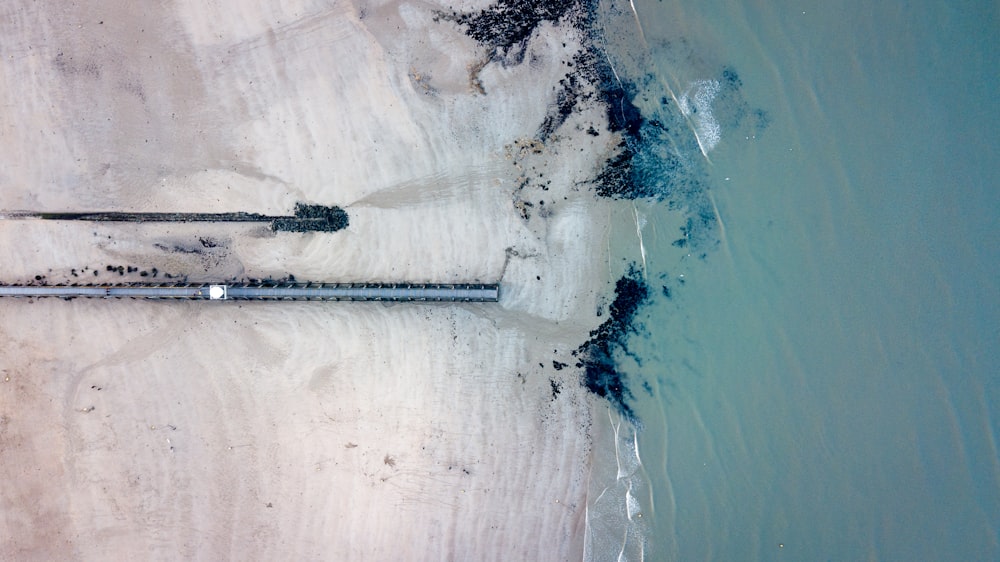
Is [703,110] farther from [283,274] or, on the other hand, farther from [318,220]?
[283,274]

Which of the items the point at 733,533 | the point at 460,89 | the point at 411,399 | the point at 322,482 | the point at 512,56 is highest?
the point at 512,56

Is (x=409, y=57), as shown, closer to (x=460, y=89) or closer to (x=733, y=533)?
(x=460, y=89)

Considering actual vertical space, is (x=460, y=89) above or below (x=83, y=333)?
above

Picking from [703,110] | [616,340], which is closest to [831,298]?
[616,340]

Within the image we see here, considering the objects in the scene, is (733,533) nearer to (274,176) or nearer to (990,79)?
(990,79)

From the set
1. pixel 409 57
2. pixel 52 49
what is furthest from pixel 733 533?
pixel 52 49

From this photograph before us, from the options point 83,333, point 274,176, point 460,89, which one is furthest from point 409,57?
point 83,333

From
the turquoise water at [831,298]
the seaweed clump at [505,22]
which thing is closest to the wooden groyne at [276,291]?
the turquoise water at [831,298]
